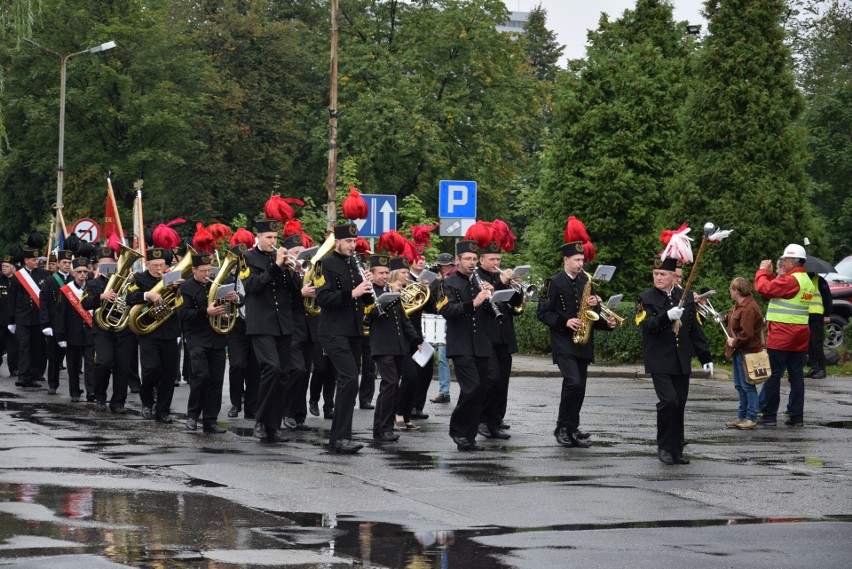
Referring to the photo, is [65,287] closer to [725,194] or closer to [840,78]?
[725,194]

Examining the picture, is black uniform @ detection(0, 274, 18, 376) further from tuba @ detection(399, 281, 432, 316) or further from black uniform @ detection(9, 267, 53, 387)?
tuba @ detection(399, 281, 432, 316)

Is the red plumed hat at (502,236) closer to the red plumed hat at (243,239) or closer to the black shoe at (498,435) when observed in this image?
the black shoe at (498,435)

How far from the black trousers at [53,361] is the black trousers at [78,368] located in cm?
113

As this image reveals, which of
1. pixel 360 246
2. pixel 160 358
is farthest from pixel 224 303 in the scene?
pixel 360 246

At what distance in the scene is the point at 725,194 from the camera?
27391 millimetres

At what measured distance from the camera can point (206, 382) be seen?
1541 centimetres

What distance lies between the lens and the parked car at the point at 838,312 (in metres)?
26.9

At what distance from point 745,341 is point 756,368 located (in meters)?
0.32

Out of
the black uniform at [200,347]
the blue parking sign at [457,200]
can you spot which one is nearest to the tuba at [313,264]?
the black uniform at [200,347]

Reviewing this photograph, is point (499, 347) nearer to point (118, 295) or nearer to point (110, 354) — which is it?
point (118, 295)

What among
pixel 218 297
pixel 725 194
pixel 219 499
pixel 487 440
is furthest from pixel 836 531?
pixel 725 194

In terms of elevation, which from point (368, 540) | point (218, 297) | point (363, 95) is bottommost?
point (368, 540)

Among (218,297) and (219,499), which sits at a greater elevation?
(218,297)

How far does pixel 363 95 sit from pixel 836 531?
1705 inches
